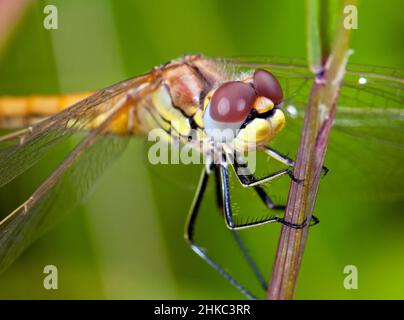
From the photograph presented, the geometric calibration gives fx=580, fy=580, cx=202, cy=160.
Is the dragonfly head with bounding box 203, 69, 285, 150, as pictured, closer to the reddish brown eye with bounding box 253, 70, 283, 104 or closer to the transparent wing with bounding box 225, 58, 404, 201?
the reddish brown eye with bounding box 253, 70, 283, 104

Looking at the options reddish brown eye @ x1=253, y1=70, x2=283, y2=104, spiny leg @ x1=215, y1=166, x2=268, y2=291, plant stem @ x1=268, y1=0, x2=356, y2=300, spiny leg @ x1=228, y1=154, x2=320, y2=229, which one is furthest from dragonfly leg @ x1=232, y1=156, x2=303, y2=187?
spiny leg @ x1=215, y1=166, x2=268, y2=291

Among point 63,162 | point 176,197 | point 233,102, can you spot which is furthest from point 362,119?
point 63,162

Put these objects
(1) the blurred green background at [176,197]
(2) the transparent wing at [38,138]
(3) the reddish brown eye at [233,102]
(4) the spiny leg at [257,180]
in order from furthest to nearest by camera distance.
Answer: (1) the blurred green background at [176,197] < (2) the transparent wing at [38,138] < (3) the reddish brown eye at [233,102] < (4) the spiny leg at [257,180]

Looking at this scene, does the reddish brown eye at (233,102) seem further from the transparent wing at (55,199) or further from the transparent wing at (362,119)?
the transparent wing at (55,199)

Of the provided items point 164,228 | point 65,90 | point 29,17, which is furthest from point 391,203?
point 29,17

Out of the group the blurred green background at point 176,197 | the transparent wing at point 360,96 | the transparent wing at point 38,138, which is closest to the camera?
the transparent wing at point 38,138

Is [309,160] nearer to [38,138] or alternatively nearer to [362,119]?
[38,138]

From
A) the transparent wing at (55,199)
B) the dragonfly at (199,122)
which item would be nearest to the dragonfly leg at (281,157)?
the dragonfly at (199,122)
